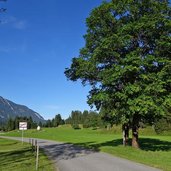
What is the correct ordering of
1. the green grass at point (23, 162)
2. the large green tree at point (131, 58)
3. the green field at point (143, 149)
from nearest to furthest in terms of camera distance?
the green grass at point (23, 162) → the green field at point (143, 149) → the large green tree at point (131, 58)

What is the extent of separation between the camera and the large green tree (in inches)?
1153

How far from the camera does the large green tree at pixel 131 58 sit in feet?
96.1

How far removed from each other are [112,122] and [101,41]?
796 centimetres

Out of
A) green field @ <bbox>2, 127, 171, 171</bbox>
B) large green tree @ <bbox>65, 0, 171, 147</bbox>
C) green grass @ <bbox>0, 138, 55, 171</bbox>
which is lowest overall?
green grass @ <bbox>0, 138, 55, 171</bbox>

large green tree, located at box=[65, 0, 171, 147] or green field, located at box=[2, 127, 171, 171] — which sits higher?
large green tree, located at box=[65, 0, 171, 147]

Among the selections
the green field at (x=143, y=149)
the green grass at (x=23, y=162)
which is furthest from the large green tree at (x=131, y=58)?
the green grass at (x=23, y=162)

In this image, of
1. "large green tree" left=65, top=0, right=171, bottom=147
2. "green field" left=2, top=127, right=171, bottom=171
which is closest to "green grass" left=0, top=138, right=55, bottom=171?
"green field" left=2, top=127, right=171, bottom=171

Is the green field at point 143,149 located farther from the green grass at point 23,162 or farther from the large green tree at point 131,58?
the green grass at point 23,162

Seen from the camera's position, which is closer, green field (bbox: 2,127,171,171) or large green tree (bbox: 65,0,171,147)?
green field (bbox: 2,127,171,171)

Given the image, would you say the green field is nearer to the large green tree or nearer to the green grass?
the large green tree

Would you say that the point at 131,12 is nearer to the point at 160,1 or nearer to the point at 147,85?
the point at 160,1

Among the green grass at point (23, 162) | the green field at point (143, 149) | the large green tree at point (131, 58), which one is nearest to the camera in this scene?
the green grass at point (23, 162)

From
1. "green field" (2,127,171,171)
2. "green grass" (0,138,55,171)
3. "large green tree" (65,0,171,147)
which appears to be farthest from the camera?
"large green tree" (65,0,171,147)

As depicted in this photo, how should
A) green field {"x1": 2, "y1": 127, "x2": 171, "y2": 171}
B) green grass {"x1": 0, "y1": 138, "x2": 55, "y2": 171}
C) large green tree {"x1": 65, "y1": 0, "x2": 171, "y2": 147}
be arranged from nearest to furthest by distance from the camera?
green grass {"x1": 0, "y1": 138, "x2": 55, "y2": 171}
green field {"x1": 2, "y1": 127, "x2": 171, "y2": 171}
large green tree {"x1": 65, "y1": 0, "x2": 171, "y2": 147}
